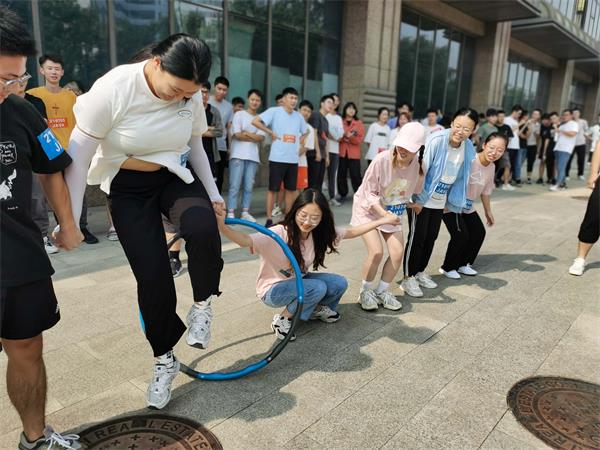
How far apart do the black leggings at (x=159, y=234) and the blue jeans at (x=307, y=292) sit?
895 millimetres

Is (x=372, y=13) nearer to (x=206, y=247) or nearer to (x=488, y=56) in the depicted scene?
(x=488, y=56)

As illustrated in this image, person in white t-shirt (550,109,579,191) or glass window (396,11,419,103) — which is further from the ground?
glass window (396,11,419,103)

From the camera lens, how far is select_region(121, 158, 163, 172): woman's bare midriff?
8.02ft

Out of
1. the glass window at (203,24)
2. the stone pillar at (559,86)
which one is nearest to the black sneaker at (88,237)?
the glass window at (203,24)

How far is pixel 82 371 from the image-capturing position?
117 inches

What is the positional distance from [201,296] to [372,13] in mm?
11493

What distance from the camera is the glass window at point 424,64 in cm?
1527

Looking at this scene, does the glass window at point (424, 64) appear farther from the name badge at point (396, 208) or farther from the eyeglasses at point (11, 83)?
the eyeglasses at point (11, 83)

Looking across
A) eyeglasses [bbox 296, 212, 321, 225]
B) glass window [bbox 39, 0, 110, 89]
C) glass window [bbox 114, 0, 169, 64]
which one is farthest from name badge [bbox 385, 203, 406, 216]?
glass window [bbox 114, 0, 169, 64]

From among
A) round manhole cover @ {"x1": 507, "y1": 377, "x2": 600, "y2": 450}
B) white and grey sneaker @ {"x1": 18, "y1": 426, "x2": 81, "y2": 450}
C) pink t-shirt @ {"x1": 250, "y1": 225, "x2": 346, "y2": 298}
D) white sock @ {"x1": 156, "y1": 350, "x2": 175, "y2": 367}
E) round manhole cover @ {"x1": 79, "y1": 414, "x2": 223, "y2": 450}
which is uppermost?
pink t-shirt @ {"x1": 250, "y1": 225, "x2": 346, "y2": 298}

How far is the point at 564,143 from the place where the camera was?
1241 cm

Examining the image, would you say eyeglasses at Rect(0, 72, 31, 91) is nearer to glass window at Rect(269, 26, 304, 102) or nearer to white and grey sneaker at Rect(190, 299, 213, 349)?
white and grey sneaker at Rect(190, 299, 213, 349)

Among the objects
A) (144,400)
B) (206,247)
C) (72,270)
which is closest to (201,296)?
(206,247)

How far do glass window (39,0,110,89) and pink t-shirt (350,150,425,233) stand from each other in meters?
5.48
